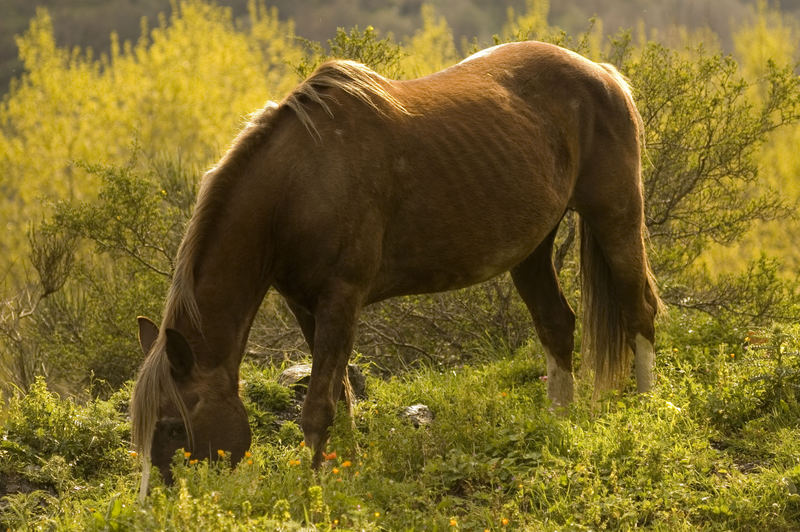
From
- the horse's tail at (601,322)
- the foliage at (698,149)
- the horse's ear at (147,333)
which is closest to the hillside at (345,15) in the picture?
the foliage at (698,149)

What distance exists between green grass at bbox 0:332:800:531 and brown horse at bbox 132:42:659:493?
12.0 inches

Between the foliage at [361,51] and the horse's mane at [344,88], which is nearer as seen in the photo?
the horse's mane at [344,88]

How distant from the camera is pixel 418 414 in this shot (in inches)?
216

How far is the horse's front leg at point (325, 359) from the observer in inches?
163

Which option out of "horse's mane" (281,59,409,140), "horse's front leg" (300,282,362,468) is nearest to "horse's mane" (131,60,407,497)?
"horse's mane" (281,59,409,140)

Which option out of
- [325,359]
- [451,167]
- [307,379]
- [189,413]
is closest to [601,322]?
[451,167]

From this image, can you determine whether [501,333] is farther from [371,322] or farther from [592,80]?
[592,80]

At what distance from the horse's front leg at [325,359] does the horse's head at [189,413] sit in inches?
Answer: 13.8

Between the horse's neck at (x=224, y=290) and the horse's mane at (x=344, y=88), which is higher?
the horse's mane at (x=344, y=88)

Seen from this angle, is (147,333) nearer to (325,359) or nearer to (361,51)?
(325,359)

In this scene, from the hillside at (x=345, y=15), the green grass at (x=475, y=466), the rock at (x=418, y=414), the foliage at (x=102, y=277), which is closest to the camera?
the green grass at (x=475, y=466)

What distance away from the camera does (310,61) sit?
333 inches

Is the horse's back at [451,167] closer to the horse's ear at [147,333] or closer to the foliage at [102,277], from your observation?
the horse's ear at [147,333]

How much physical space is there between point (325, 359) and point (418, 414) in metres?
1.51
